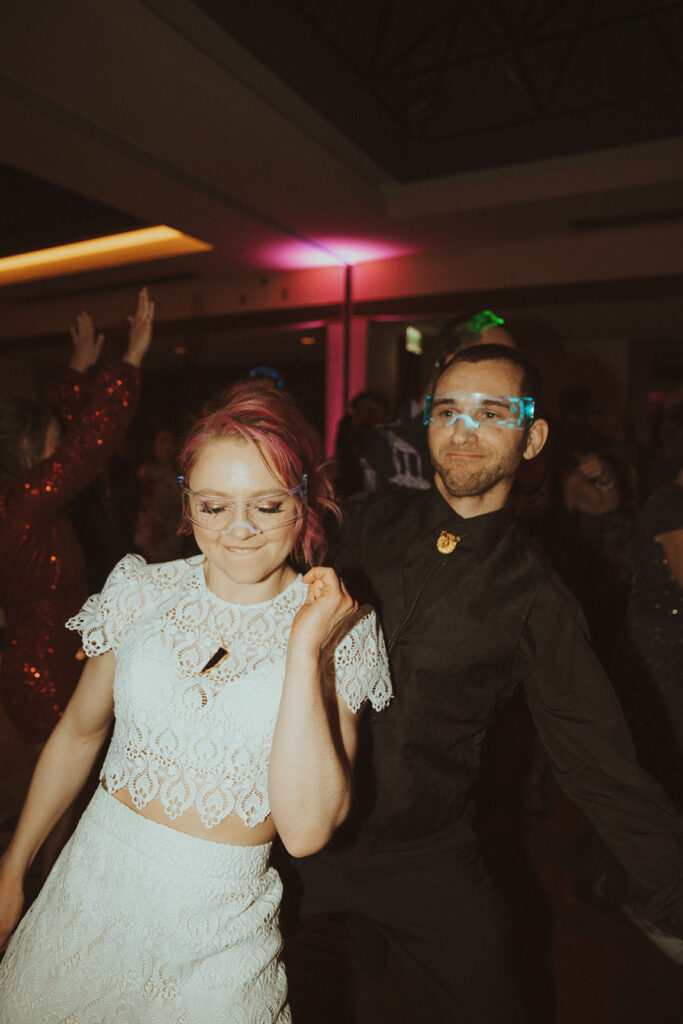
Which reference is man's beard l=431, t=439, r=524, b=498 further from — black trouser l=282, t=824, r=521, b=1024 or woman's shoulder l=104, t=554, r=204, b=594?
black trouser l=282, t=824, r=521, b=1024

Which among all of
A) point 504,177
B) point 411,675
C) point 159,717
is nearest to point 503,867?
point 411,675

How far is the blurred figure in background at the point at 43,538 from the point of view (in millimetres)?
2250

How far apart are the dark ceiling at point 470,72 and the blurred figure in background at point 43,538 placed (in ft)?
8.70

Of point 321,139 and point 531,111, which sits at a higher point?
point 531,111

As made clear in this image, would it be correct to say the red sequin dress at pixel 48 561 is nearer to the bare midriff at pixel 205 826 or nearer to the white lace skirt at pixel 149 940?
the white lace skirt at pixel 149 940

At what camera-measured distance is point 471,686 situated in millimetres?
1573

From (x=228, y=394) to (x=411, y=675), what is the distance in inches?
31.3

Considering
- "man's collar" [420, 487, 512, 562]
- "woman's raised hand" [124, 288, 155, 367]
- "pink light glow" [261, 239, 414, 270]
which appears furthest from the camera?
"pink light glow" [261, 239, 414, 270]

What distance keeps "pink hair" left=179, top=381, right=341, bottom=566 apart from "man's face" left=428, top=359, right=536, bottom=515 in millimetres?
350

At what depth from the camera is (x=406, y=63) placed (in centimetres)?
498

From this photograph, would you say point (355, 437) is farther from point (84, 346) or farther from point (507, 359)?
point (507, 359)

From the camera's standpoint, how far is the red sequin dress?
2.25 meters

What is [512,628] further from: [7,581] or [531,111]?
[531,111]

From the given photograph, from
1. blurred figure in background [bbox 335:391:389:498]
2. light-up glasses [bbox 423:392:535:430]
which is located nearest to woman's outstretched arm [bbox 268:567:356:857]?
light-up glasses [bbox 423:392:535:430]
